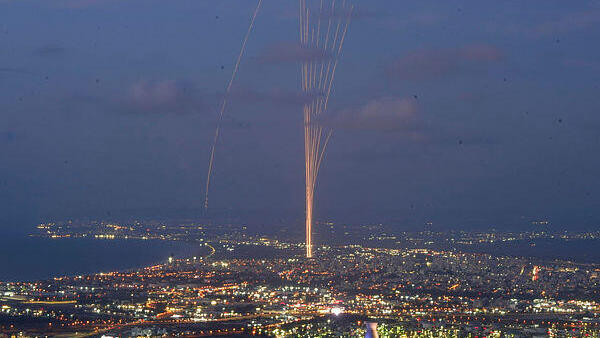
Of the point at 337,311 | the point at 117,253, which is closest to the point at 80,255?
the point at 117,253

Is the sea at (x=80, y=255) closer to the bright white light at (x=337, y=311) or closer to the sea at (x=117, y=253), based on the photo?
the sea at (x=117, y=253)

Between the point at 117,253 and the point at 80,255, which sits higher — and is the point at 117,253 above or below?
above

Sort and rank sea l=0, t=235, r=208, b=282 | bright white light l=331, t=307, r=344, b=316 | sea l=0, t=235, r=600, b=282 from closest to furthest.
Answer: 1. bright white light l=331, t=307, r=344, b=316
2. sea l=0, t=235, r=208, b=282
3. sea l=0, t=235, r=600, b=282

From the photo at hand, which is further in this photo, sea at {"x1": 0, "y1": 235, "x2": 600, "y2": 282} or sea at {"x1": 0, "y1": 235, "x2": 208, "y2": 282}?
sea at {"x1": 0, "y1": 235, "x2": 600, "y2": 282}

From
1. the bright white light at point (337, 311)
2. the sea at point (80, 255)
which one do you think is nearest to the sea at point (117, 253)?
the sea at point (80, 255)

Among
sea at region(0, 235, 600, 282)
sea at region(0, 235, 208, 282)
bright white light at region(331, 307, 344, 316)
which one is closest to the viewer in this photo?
bright white light at region(331, 307, 344, 316)

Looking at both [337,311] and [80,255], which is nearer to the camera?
[337,311]

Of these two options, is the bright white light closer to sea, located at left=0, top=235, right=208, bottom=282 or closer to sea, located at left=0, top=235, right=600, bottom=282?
sea, located at left=0, top=235, right=600, bottom=282

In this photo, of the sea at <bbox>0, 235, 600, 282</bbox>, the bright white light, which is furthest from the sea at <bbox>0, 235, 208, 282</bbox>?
the bright white light

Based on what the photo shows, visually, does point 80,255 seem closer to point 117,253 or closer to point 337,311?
point 117,253
